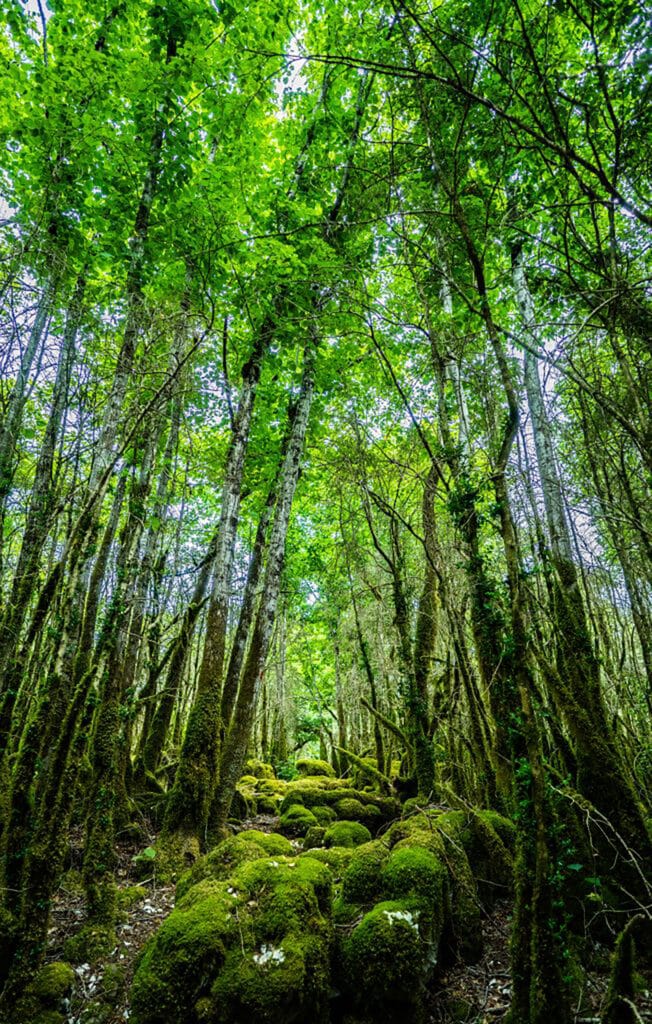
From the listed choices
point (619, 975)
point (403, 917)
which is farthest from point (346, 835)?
point (619, 975)

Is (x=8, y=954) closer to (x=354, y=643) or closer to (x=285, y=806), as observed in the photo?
(x=285, y=806)

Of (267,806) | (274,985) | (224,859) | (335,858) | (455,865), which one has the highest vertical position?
(224,859)

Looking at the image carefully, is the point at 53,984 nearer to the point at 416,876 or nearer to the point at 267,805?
the point at 416,876

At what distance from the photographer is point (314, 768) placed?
14.4 metres

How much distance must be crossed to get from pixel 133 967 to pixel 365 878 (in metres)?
2.11

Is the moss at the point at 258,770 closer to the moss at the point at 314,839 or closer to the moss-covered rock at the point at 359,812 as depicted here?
the moss-covered rock at the point at 359,812

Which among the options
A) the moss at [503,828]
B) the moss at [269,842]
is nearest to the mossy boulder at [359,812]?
the moss at [269,842]

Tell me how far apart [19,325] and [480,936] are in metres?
6.86

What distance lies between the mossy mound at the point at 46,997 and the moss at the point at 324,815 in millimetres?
5300

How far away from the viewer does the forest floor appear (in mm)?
3504

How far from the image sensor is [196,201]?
6.06 metres

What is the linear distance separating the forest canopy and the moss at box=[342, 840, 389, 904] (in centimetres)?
2

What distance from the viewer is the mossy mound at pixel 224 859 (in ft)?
14.7

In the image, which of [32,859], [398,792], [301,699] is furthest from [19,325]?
[301,699]
